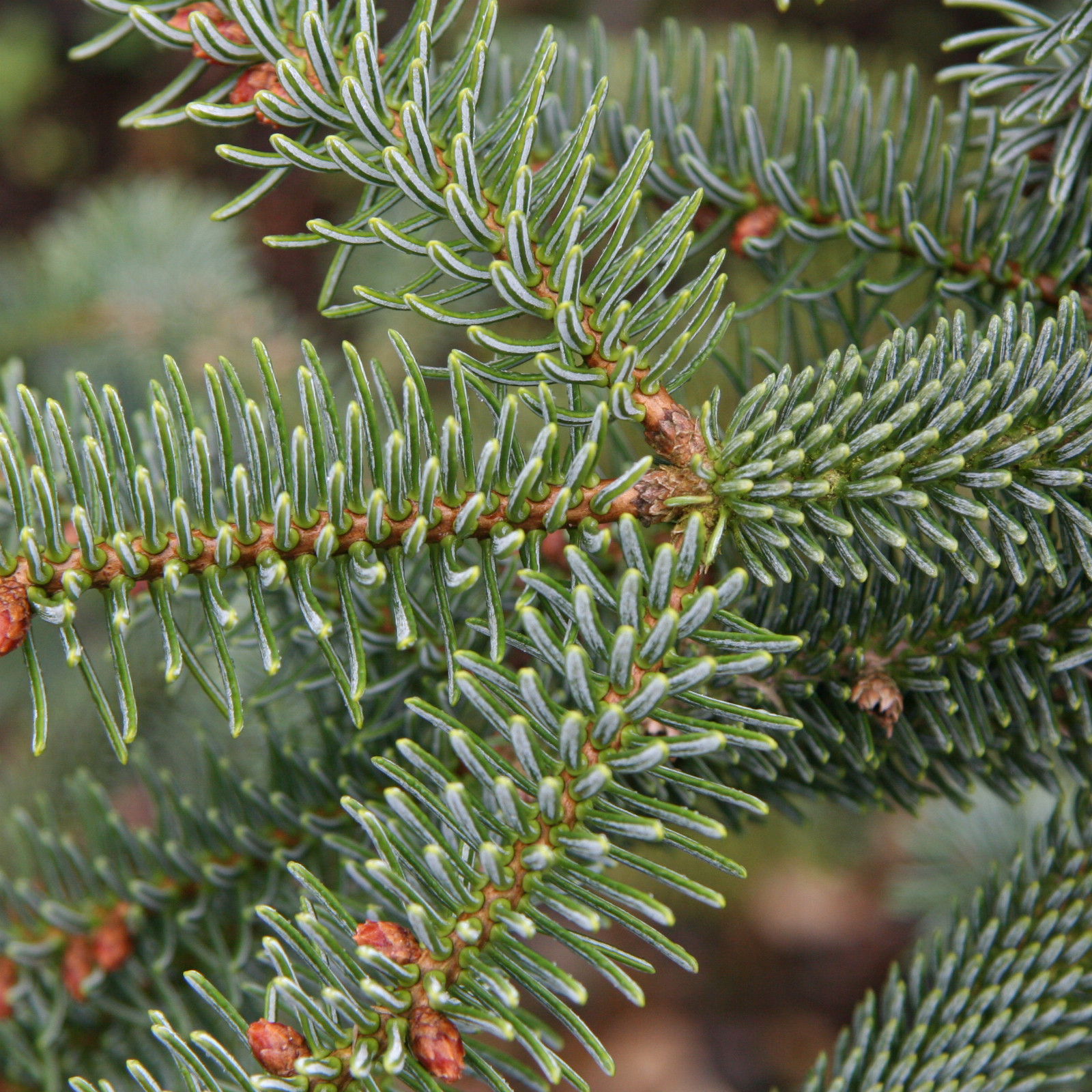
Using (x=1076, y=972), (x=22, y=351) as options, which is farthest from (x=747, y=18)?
(x=1076, y=972)

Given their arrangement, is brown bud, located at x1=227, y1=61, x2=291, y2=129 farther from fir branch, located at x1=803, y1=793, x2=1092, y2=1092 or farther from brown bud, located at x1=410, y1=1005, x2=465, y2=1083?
fir branch, located at x1=803, y1=793, x2=1092, y2=1092

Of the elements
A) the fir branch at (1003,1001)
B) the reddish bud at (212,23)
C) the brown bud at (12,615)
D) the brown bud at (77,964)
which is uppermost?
the reddish bud at (212,23)

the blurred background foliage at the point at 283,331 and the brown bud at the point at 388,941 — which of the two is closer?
the brown bud at the point at 388,941

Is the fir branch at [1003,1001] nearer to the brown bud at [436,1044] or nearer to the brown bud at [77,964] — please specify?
the brown bud at [436,1044]

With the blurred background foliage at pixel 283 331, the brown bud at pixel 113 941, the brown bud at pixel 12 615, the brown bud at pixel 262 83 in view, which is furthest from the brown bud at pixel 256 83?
the brown bud at pixel 113 941

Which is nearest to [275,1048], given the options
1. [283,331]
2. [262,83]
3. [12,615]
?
[12,615]

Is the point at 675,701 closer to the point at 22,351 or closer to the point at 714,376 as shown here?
the point at 714,376
